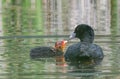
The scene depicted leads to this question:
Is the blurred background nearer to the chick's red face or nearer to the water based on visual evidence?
the water

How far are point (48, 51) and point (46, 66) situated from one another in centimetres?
102

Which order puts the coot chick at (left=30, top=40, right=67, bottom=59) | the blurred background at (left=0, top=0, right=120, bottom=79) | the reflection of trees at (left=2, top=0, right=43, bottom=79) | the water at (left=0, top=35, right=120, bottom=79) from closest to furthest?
the water at (left=0, top=35, right=120, bottom=79), the blurred background at (left=0, top=0, right=120, bottom=79), the reflection of trees at (left=2, top=0, right=43, bottom=79), the coot chick at (left=30, top=40, right=67, bottom=59)

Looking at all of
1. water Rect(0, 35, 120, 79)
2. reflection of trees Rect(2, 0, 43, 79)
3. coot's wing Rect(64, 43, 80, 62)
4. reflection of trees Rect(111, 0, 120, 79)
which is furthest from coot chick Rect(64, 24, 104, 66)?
reflection of trees Rect(2, 0, 43, 79)

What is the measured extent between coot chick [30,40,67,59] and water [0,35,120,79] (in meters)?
0.12

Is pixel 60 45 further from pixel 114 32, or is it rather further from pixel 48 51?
pixel 114 32

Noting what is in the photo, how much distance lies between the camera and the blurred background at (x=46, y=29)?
9.75 metres

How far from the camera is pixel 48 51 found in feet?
36.2

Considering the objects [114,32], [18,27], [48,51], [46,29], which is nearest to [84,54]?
[48,51]

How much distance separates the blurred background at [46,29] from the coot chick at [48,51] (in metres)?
0.13

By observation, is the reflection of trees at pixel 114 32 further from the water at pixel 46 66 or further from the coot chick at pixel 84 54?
the coot chick at pixel 84 54

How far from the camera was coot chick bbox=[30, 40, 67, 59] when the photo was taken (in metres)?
11.0

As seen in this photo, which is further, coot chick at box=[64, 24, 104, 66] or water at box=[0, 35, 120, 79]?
coot chick at box=[64, 24, 104, 66]

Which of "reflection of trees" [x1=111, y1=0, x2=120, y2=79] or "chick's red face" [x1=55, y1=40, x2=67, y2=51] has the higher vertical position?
"chick's red face" [x1=55, y1=40, x2=67, y2=51]

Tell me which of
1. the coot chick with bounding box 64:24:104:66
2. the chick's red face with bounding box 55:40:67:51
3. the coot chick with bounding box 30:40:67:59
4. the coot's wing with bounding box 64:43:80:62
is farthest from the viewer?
the chick's red face with bounding box 55:40:67:51
